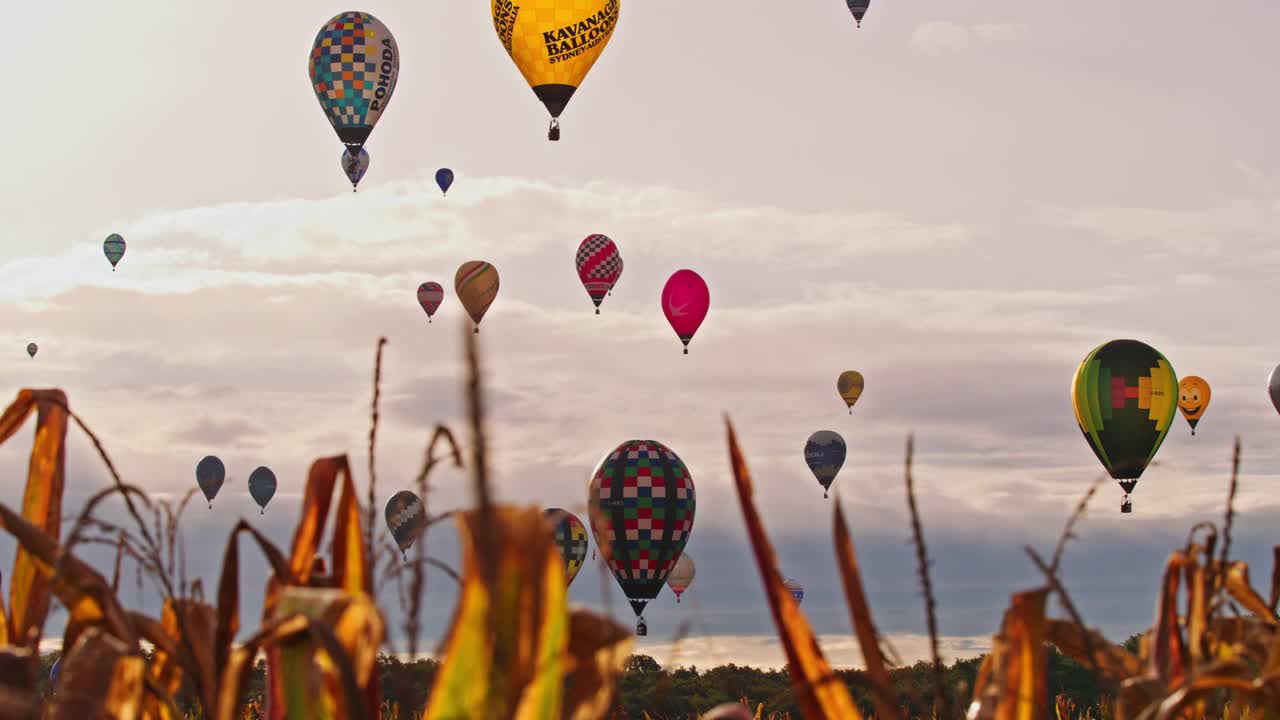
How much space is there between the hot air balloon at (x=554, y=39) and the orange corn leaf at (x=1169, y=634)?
49.1m

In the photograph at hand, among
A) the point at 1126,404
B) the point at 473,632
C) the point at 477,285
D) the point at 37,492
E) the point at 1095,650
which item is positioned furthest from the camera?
the point at 477,285

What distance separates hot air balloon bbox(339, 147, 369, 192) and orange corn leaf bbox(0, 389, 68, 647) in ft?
237

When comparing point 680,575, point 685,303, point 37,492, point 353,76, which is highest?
point 353,76

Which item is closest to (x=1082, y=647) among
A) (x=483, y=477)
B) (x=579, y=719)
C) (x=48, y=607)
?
(x=579, y=719)

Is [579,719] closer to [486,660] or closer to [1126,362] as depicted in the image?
[486,660]

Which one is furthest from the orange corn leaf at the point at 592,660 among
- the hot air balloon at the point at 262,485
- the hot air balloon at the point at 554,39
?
the hot air balloon at the point at 262,485

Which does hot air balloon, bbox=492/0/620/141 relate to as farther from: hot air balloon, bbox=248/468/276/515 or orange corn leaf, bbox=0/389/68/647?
orange corn leaf, bbox=0/389/68/647

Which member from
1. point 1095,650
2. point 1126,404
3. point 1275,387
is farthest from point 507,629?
point 1275,387

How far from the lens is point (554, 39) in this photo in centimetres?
5084

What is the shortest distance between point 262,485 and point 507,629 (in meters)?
86.0

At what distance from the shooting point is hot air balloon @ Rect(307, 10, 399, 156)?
58844 millimetres

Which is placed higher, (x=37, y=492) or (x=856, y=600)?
(x=37, y=492)

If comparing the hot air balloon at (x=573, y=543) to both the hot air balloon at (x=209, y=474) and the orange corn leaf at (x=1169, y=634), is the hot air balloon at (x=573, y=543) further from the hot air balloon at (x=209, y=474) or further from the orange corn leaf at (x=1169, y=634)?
the orange corn leaf at (x=1169, y=634)

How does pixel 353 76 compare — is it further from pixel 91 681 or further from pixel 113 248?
pixel 91 681
